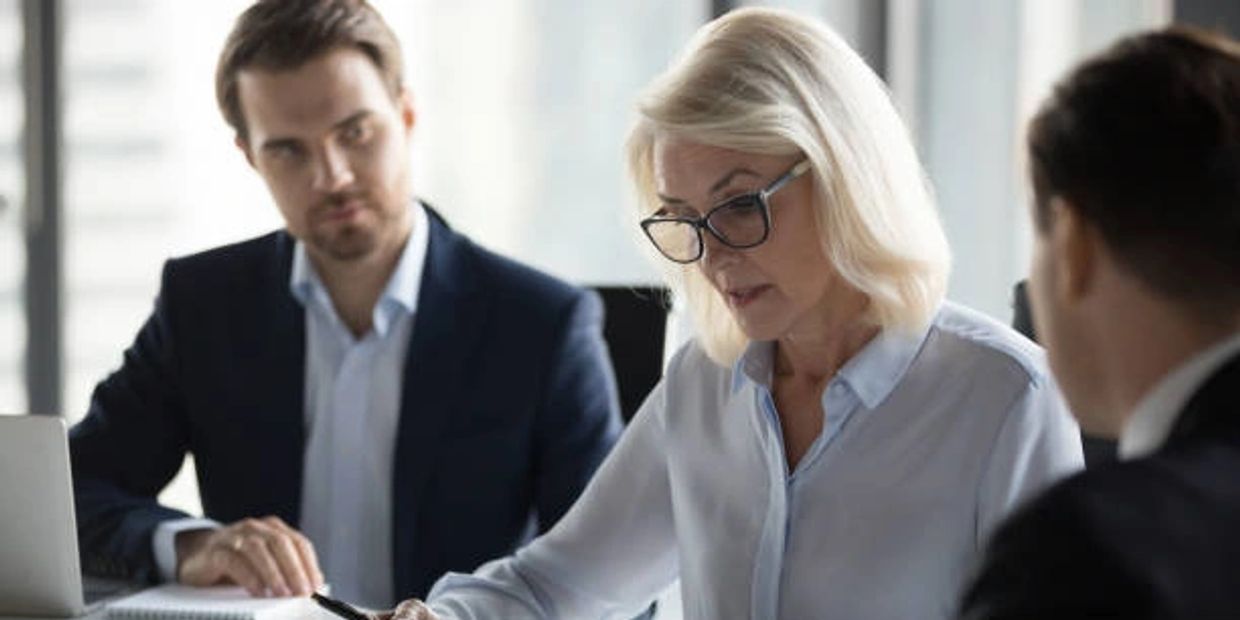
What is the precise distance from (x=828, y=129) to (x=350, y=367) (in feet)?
3.78

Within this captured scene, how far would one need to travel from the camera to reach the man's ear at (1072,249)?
1356 mm

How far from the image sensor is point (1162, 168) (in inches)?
51.5

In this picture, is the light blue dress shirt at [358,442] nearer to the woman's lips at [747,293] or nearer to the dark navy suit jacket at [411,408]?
the dark navy suit jacket at [411,408]

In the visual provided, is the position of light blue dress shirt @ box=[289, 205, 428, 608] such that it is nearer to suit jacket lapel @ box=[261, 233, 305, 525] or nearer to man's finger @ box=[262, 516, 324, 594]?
suit jacket lapel @ box=[261, 233, 305, 525]

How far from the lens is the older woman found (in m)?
2.22

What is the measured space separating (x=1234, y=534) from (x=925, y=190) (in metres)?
1.22

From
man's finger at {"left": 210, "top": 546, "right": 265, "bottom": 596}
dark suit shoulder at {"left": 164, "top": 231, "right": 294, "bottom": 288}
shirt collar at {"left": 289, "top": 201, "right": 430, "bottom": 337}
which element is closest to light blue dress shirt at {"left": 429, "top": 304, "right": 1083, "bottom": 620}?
→ man's finger at {"left": 210, "top": 546, "right": 265, "bottom": 596}

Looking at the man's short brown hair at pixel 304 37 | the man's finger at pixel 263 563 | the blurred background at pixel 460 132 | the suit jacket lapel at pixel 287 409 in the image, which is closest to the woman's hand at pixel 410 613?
the man's finger at pixel 263 563

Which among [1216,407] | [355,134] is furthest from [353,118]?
[1216,407]

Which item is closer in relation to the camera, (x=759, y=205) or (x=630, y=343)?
(x=759, y=205)

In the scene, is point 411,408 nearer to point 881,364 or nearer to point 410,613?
point 410,613

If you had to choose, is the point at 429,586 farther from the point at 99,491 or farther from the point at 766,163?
the point at 766,163

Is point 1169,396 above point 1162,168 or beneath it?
beneath

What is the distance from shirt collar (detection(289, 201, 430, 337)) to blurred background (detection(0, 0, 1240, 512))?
5.98 ft
